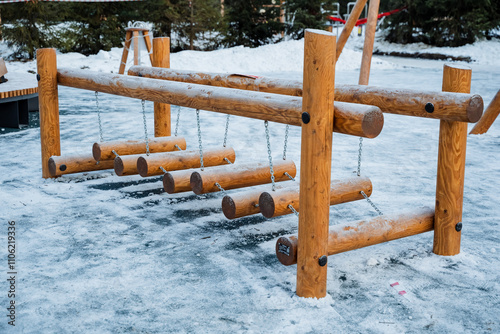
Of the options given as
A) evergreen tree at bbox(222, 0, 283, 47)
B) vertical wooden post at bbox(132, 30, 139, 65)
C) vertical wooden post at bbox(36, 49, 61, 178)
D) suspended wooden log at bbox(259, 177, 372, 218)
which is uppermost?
evergreen tree at bbox(222, 0, 283, 47)

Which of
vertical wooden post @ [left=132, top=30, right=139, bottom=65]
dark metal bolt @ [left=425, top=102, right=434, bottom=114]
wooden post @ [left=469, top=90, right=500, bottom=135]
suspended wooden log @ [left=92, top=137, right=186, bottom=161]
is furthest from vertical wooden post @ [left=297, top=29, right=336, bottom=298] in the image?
vertical wooden post @ [left=132, top=30, right=139, bottom=65]

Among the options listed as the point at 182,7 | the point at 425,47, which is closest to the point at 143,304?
the point at 182,7

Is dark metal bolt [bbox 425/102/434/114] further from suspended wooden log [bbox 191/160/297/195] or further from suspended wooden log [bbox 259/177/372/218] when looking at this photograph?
suspended wooden log [bbox 191/160/297/195]

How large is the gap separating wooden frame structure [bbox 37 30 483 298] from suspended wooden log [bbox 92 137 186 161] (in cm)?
99

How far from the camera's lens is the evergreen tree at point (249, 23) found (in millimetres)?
21516

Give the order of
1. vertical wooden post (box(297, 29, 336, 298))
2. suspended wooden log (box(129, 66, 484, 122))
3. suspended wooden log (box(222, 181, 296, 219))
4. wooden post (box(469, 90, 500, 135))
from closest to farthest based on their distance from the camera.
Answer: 1. vertical wooden post (box(297, 29, 336, 298))
2. suspended wooden log (box(129, 66, 484, 122))
3. suspended wooden log (box(222, 181, 296, 219))
4. wooden post (box(469, 90, 500, 135))

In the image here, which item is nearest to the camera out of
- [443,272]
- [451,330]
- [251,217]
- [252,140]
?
[451,330]

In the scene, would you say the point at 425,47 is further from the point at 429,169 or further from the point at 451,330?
the point at 451,330

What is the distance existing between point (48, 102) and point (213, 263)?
2818 mm

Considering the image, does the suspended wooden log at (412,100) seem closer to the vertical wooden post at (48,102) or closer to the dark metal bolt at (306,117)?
the dark metal bolt at (306,117)

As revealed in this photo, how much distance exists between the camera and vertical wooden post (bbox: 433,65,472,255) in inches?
133

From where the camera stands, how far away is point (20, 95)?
7.64 m

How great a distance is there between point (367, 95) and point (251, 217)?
144 cm

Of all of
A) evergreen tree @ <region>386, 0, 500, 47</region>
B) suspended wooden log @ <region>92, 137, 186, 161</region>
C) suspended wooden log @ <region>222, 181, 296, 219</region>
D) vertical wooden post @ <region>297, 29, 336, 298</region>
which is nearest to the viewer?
vertical wooden post @ <region>297, 29, 336, 298</region>
